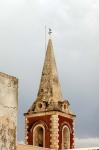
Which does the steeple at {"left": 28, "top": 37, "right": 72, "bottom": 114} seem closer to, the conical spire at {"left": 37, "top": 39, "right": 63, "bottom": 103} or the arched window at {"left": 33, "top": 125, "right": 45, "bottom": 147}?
the conical spire at {"left": 37, "top": 39, "right": 63, "bottom": 103}

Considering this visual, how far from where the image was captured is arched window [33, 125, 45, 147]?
98.3ft

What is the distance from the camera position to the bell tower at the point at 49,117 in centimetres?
2928

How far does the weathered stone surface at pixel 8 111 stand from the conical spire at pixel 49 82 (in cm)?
2625

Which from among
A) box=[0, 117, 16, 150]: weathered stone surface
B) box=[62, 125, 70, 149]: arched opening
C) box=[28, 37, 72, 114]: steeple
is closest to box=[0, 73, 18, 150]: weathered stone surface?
box=[0, 117, 16, 150]: weathered stone surface

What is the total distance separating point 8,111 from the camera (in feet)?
15.4

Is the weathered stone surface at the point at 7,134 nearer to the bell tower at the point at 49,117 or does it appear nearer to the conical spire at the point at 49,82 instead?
the bell tower at the point at 49,117

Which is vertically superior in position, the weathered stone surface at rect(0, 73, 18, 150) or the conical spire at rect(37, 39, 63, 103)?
the conical spire at rect(37, 39, 63, 103)

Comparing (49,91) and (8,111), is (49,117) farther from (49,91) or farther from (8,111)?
(8,111)

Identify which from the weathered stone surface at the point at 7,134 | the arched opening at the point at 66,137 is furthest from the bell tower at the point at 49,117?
the weathered stone surface at the point at 7,134

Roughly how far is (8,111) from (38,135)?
1028 inches

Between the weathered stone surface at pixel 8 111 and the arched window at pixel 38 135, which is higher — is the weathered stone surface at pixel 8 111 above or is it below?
below

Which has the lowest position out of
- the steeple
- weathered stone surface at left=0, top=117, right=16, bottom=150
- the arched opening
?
Answer: weathered stone surface at left=0, top=117, right=16, bottom=150

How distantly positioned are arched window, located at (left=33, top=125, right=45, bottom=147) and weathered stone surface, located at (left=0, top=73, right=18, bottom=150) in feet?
82.6

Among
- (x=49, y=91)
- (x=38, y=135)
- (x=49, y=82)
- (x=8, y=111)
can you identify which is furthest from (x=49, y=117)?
(x=8, y=111)
